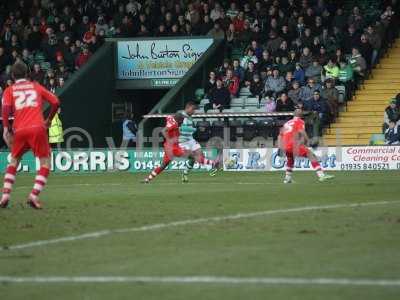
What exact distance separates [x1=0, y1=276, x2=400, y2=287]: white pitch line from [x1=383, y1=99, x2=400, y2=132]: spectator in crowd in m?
22.0

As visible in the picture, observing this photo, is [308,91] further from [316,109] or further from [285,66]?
[285,66]

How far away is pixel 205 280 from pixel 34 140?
6780mm

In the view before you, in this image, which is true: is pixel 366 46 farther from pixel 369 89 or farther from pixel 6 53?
pixel 6 53

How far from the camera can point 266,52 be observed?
33281 millimetres

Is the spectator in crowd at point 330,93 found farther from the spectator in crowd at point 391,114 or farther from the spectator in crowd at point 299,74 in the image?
the spectator in crowd at point 391,114

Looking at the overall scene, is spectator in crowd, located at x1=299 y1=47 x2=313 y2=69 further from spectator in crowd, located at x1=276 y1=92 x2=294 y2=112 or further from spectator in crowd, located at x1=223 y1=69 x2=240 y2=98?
spectator in crowd, located at x1=223 y1=69 x2=240 y2=98

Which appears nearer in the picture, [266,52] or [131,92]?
[266,52]

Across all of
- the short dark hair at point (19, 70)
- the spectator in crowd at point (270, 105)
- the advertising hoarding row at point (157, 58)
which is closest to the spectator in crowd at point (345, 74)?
the spectator in crowd at point (270, 105)

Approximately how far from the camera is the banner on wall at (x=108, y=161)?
3186 centimetres

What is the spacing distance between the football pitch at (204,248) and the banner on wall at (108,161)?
14.7 m

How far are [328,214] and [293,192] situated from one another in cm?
499

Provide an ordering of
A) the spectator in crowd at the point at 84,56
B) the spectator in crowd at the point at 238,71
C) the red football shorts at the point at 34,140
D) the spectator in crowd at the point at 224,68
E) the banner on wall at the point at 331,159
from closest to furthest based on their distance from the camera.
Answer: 1. the red football shorts at the point at 34,140
2. the banner on wall at the point at 331,159
3. the spectator in crowd at the point at 238,71
4. the spectator in crowd at the point at 224,68
5. the spectator in crowd at the point at 84,56

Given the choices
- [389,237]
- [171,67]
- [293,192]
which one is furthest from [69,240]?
[171,67]

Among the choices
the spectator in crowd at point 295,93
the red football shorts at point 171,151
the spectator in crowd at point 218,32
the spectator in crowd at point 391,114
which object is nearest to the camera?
the red football shorts at point 171,151
